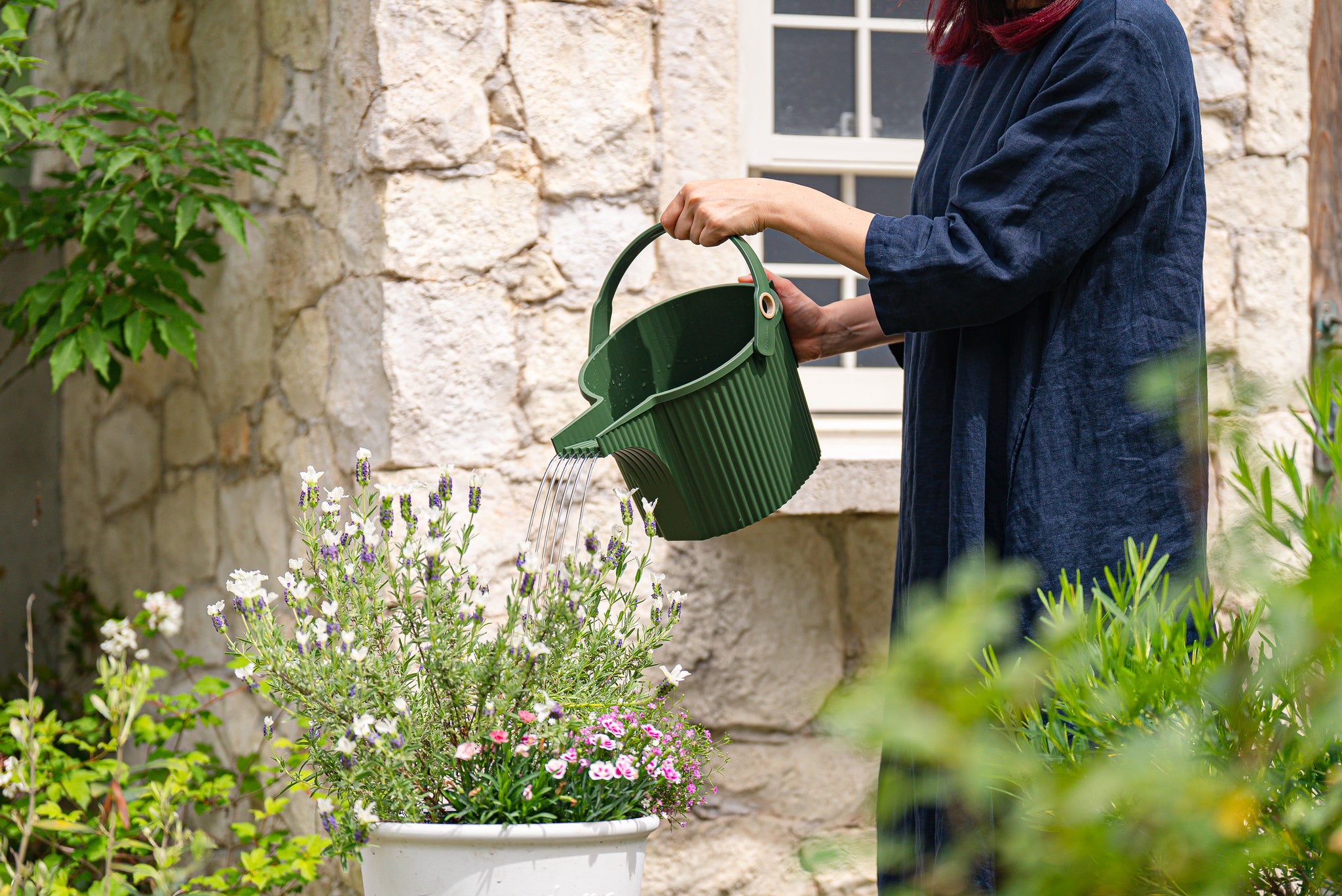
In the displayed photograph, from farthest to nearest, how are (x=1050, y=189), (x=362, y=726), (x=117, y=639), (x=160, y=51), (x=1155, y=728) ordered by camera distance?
(x=160, y=51), (x=117, y=639), (x=362, y=726), (x=1050, y=189), (x=1155, y=728)

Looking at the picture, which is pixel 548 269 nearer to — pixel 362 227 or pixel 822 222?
pixel 362 227

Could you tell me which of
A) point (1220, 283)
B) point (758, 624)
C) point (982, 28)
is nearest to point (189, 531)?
point (758, 624)

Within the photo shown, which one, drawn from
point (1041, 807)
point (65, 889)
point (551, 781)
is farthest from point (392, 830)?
point (65, 889)

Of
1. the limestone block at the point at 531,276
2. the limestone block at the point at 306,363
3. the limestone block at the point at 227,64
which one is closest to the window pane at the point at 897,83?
the limestone block at the point at 531,276

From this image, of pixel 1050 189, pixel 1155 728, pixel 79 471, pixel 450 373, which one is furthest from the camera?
pixel 79 471

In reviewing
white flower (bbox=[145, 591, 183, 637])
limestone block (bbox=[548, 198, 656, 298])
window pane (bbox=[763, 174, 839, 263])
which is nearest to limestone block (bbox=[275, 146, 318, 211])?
limestone block (bbox=[548, 198, 656, 298])

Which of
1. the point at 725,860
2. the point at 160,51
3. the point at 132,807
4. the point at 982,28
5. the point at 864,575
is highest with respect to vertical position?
the point at 160,51

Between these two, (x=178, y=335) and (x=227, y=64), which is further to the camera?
(x=227, y=64)

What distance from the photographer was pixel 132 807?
7.78 ft

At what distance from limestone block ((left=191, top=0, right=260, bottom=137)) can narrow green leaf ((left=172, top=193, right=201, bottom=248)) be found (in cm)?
43

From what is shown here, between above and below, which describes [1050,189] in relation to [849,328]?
above

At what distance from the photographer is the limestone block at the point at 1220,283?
264cm

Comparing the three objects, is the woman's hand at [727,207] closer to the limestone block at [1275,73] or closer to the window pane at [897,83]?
the window pane at [897,83]

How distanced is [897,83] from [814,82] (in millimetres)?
227
